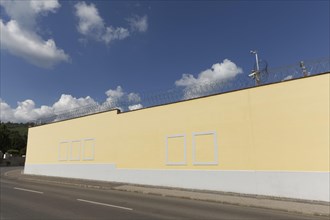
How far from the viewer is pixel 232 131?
17453 mm

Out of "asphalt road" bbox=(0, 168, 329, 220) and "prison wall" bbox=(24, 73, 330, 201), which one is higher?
"prison wall" bbox=(24, 73, 330, 201)

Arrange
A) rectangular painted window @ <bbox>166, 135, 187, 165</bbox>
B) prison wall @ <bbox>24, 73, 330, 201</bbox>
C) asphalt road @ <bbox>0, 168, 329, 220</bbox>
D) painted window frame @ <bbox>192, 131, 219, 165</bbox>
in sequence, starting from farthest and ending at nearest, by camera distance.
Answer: rectangular painted window @ <bbox>166, 135, 187, 165</bbox> < painted window frame @ <bbox>192, 131, 219, 165</bbox> < prison wall @ <bbox>24, 73, 330, 201</bbox> < asphalt road @ <bbox>0, 168, 329, 220</bbox>

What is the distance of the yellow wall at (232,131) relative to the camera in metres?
14.9

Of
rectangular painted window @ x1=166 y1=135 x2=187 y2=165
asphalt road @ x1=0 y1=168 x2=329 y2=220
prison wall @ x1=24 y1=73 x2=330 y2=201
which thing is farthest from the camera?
rectangular painted window @ x1=166 y1=135 x2=187 y2=165

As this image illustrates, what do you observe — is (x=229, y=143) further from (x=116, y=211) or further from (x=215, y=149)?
(x=116, y=211)

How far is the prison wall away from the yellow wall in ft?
0.14

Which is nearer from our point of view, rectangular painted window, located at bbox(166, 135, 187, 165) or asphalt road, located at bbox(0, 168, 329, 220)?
asphalt road, located at bbox(0, 168, 329, 220)

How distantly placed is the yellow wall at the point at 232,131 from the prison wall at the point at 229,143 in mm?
42

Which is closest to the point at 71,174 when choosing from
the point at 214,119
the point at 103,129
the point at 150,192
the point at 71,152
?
the point at 71,152

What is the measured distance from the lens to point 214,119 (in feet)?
60.1

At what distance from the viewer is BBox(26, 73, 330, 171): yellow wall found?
1490cm

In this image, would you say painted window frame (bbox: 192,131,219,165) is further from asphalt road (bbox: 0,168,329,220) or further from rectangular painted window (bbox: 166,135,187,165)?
asphalt road (bbox: 0,168,329,220)

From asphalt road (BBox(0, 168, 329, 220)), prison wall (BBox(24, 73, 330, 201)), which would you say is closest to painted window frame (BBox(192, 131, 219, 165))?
prison wall (BBox(24, 73, 330, 201))

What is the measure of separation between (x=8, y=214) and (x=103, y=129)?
15559 mm
